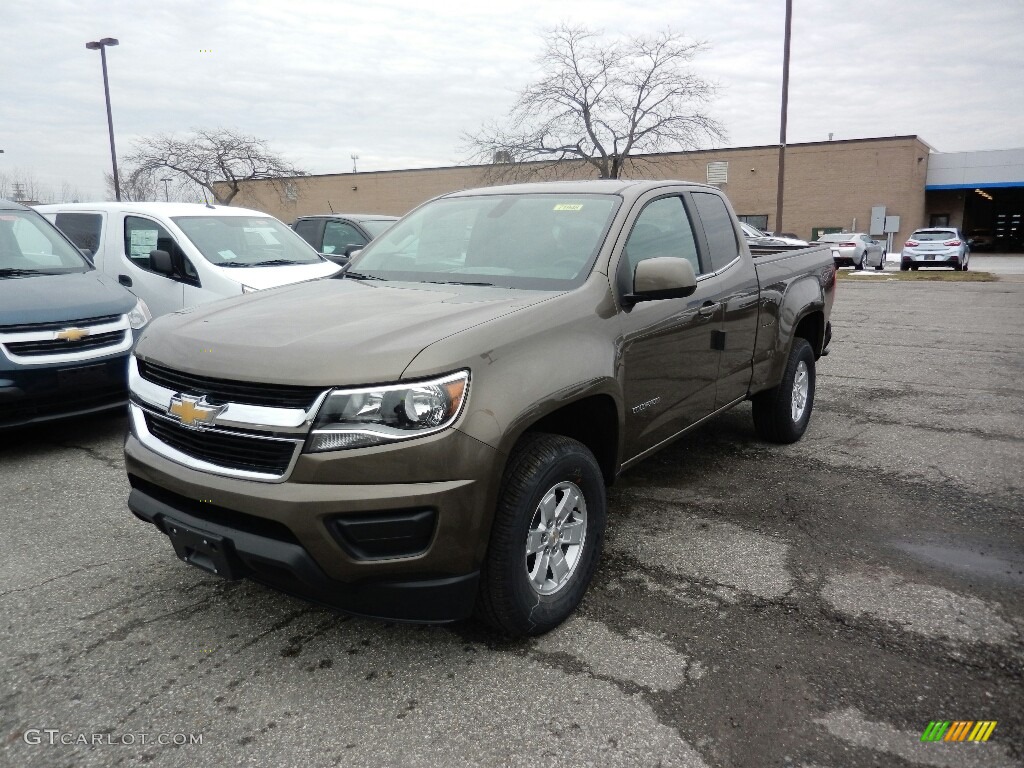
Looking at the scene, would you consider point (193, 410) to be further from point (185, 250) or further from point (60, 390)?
point (185, 250)

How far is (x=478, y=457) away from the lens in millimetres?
2520

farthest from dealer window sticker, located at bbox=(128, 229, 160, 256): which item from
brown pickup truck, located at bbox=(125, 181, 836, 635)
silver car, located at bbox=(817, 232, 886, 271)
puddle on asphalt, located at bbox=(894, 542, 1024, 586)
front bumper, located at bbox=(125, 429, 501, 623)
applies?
silver car, located at bbox=(817, 232, 886, 271)

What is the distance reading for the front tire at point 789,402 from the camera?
17.6 ft

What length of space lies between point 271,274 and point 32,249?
208 centimetres

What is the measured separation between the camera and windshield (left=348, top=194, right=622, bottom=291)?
11.5ft

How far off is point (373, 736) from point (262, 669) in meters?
0.60

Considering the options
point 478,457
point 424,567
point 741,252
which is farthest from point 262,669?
point 741,252

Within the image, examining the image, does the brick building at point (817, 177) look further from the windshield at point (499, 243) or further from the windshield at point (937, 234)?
the windshield at point (499, 243)

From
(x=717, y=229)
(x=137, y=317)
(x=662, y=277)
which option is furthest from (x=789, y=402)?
(x=137, y=317)

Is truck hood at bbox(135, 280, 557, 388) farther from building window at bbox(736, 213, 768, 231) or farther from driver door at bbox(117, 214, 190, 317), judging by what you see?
building window at bbox(736, 213, 768, 231)

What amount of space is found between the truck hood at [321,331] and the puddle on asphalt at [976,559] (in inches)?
90.4

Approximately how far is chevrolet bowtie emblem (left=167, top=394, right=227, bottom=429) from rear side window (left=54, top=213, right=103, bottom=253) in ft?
21.4

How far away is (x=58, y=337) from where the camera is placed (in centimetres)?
529

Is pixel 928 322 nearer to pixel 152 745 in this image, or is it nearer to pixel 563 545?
pixel 563 545
